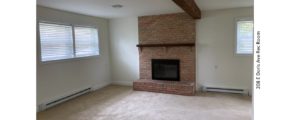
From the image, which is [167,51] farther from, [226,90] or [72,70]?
[72,70]

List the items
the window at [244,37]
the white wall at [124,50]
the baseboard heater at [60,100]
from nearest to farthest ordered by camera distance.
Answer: the baseboard heater at [60,100]
the window at [244,37]
the white wall at [124,50]

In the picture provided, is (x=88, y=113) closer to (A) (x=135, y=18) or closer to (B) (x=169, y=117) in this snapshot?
(B) (x=169, y=117)

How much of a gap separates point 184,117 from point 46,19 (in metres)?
3.41

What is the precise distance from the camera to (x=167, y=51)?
552 cm

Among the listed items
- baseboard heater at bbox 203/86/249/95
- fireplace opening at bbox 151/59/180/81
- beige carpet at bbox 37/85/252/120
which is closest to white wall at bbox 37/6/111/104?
beige carpet at bbox 37/85/252/120

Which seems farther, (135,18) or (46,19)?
(135,18)

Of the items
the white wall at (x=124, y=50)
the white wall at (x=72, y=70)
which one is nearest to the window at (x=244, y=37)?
the white wall at (x=124, y=50)

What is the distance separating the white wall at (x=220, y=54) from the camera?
4.85 m

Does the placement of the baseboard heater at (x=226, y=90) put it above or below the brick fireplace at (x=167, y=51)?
below

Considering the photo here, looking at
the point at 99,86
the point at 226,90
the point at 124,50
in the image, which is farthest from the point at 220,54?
the point at 99,86

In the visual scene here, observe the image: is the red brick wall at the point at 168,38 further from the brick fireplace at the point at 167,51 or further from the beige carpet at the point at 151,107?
the beige carpet at the point at 151,107

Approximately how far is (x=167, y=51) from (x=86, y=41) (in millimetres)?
2301
